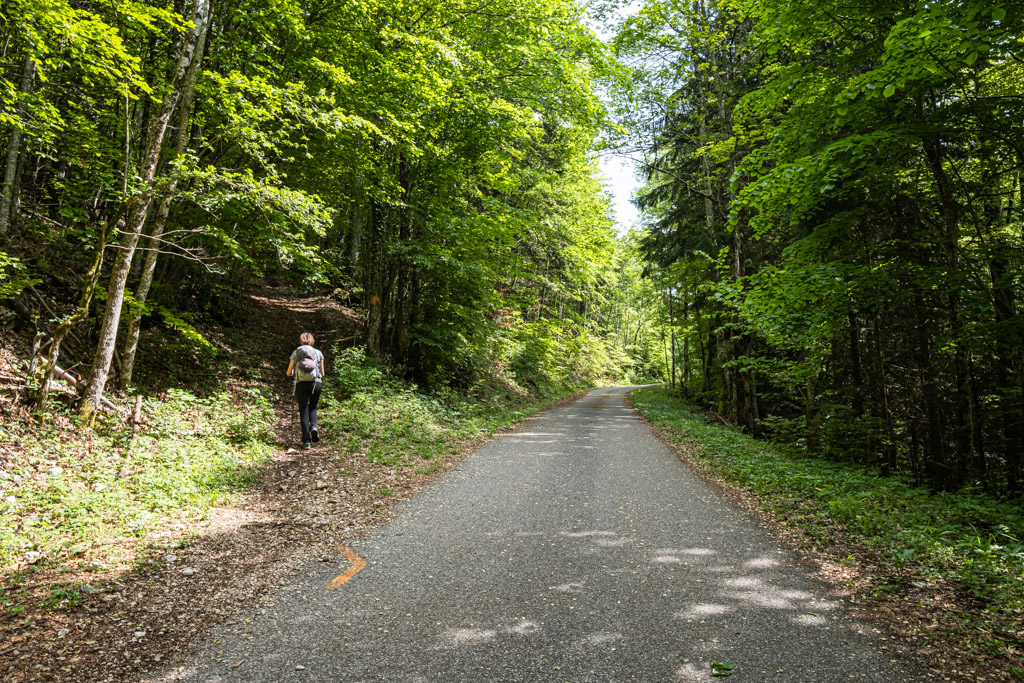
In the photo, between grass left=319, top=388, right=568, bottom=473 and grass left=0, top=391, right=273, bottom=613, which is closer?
grass left=0, top=391, right=273, bottom=613

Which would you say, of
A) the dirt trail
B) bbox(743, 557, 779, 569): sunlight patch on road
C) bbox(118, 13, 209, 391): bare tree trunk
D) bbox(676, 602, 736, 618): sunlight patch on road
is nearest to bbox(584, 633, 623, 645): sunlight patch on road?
bbox(676, 602, 736, 618): sunlight patch on road

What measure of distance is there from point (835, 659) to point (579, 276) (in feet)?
58.7

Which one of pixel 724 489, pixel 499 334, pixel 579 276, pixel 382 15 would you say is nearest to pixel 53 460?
pixel 724 489

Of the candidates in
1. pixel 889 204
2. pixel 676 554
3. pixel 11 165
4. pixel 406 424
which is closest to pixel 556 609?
pixel 676 554

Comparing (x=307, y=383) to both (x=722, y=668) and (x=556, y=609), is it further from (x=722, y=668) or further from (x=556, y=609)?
(x=722, y=668)

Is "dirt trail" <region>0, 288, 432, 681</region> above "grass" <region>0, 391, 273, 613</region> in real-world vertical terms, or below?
below

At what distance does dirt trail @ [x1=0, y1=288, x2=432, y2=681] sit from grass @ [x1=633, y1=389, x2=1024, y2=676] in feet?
16.0

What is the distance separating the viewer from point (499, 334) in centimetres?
1580

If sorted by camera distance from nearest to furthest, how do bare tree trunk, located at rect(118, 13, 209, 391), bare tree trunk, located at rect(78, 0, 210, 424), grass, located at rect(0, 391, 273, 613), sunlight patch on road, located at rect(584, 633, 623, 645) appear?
1. sunlight patch on road, located at rect(584, 633, 623, 645)
2. grass, located at rect(0, 391, 273, 613)
3. bare tree trunk, located at rect(78, 0, 210, 424)
4. bare tree trunk, located at rect(118, 13, 209, 391)

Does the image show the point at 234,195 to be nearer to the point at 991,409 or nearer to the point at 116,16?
the point at 116,16

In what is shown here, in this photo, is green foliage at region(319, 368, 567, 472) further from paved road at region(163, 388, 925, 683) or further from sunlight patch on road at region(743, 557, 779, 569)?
sunlight patch on road at region(743, 557, 779, 569)

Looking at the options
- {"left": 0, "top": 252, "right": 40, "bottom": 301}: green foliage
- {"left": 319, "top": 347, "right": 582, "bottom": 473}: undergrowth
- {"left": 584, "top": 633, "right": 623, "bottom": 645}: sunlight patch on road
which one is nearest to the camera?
{"left": 584, "top": 633, "right": 623, "bottom": 645}: sunlight patch on road

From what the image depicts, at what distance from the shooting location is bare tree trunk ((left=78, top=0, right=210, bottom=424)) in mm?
6742

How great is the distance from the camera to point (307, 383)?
27.1ft
